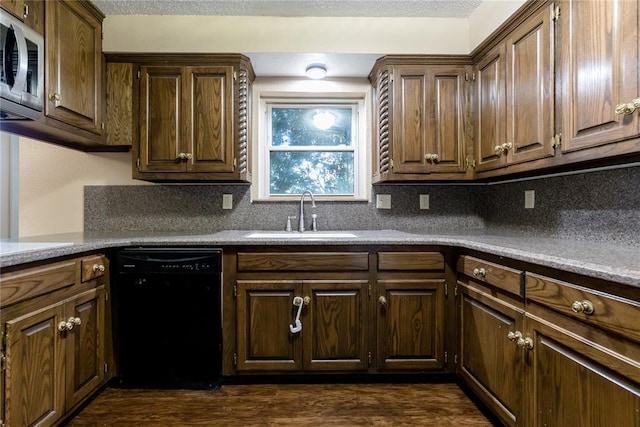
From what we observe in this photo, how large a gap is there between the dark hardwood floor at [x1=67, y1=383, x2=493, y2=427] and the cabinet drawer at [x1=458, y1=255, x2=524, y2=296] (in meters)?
0.71

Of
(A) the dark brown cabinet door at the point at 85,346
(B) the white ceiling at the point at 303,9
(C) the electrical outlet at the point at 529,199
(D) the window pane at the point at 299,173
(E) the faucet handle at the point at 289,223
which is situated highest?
(B) the white ceiling at the point at 303,9

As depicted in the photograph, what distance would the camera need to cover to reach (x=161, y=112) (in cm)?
227

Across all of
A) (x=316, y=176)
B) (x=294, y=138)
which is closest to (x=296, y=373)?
(x=316, y=176)

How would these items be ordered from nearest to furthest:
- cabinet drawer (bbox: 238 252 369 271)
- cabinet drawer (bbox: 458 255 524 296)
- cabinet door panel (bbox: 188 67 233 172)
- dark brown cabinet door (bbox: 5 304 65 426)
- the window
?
dark brown cabinet door (bbox: 5 304 65 426)
cabinet drawer (bbox: 458 255 524 296)
cabinet drawer (bbox: 238 252 369 271)
cabinet door panel (bbox: 188 67 233 172)
the window

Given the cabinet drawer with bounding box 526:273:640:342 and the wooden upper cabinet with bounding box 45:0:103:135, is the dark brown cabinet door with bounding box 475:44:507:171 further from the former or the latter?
the wooden upper cabinet with bounding box 45:0:103:135

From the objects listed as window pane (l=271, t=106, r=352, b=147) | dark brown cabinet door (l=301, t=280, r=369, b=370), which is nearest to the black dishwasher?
dark brown cabinet door (l=301, t=280, r=369, b=370)

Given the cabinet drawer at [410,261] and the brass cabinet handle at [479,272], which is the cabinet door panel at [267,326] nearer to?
the cabinet drawer at [410,261]

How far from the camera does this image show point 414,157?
231 centimetres

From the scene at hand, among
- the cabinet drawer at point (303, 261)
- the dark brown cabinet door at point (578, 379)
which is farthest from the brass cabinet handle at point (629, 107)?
the cabinet drawer at point (303, 261)

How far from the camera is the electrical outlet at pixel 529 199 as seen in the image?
6.91 ft

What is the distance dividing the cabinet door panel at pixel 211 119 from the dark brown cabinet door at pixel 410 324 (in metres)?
1.33

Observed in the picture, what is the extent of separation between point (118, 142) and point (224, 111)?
0.77 metres

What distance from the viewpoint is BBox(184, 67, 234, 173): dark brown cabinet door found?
7.43 feet

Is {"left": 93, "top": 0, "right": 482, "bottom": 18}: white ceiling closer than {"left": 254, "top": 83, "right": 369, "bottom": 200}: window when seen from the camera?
Yes
